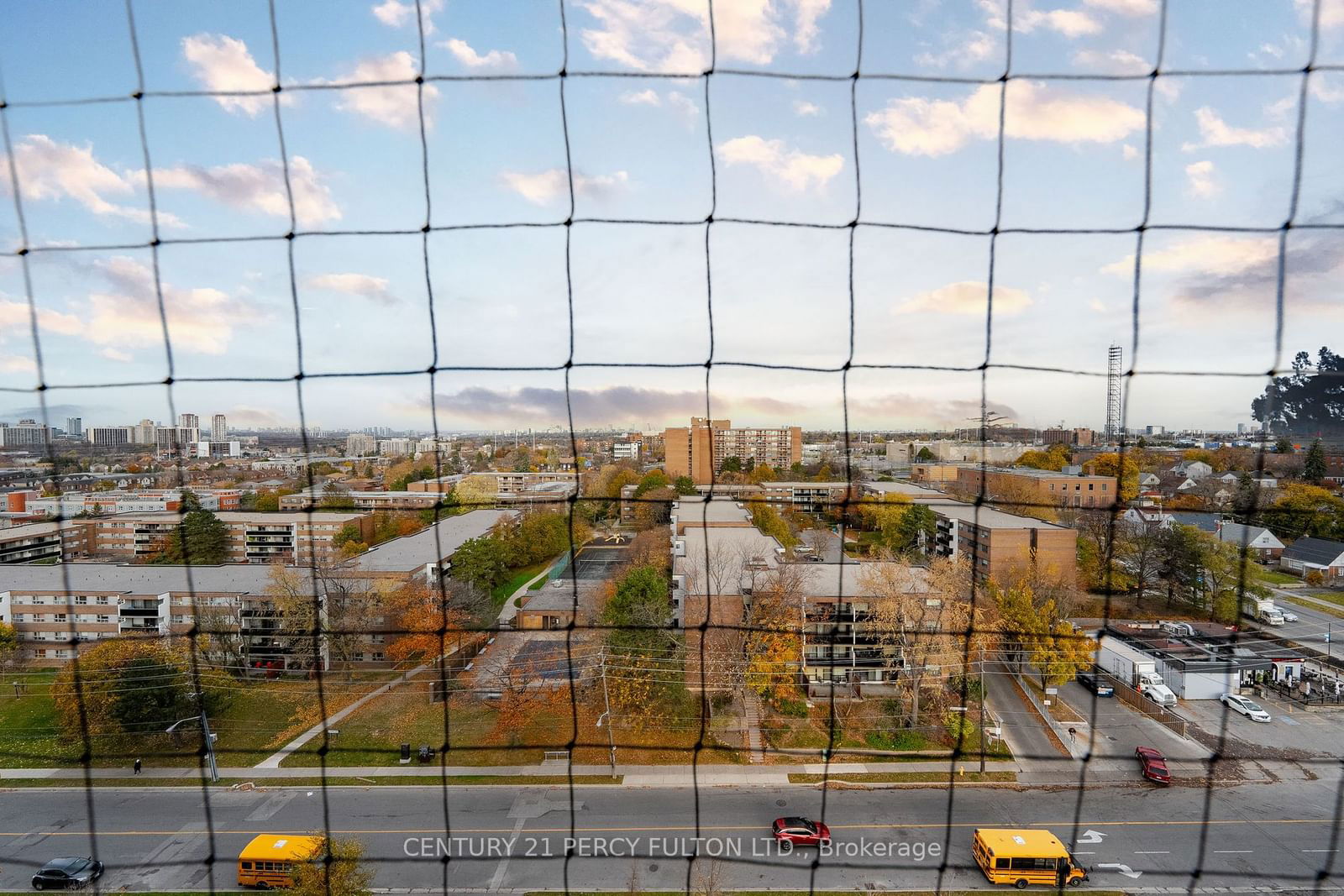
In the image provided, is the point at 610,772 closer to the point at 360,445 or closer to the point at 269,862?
the point at 269,862

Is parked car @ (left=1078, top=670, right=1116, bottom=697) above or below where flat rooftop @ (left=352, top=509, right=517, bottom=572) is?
below

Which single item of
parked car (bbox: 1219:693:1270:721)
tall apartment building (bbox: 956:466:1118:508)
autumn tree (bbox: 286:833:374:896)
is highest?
tall apartment building (bbox: 956:466:1118:508)

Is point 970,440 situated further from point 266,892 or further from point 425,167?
point 266,892

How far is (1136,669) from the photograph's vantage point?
7309 mm

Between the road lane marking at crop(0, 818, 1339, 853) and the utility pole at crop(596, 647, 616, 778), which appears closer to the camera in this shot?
the road lane marking at crop(0, 818, 1339, 853)

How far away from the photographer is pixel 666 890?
456 centimetres

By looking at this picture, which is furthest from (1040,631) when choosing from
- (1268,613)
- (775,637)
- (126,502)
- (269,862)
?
(126,502)

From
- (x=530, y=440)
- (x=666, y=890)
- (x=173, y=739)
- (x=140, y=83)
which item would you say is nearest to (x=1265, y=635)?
(x=666, y=890)

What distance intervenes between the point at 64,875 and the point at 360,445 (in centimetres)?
386

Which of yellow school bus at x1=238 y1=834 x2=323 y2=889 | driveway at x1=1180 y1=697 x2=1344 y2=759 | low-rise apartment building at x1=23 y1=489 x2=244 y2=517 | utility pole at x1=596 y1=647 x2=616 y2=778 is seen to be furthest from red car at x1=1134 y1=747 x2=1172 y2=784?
low-rise apartment building at x1=23 y1=489 x2=244 y2=517

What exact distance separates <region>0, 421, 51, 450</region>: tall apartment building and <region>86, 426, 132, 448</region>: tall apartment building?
0.25m

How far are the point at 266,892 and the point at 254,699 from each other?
3.32m

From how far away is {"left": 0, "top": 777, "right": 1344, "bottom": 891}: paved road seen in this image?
4.84 meters

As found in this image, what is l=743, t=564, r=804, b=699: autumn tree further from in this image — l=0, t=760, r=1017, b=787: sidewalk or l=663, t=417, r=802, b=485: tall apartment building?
l=663, t=417, r=802, b=485: tall apartment building
